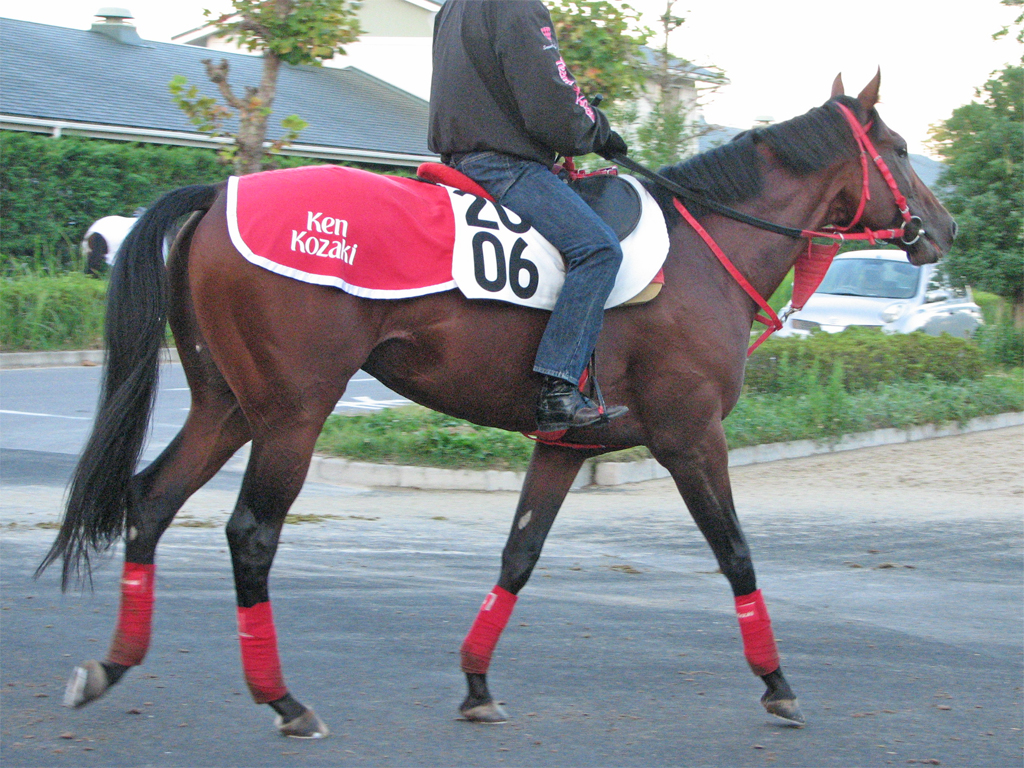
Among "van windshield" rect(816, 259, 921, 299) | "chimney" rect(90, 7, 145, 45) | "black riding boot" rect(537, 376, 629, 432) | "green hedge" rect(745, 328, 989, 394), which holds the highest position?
"chimney" rect(90, 7, 145, 45)

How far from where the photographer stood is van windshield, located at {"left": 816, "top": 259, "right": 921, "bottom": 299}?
1719 centimetres

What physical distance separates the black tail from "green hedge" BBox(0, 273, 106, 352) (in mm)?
12855

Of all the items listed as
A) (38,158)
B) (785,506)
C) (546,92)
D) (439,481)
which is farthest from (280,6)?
(38,158)

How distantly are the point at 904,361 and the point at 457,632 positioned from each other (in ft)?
33.1

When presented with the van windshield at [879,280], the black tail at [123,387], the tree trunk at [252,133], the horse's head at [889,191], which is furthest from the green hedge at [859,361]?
the black tail at [123,387]

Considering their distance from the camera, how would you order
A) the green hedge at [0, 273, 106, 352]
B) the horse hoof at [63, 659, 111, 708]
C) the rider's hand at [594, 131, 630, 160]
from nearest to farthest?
the horse hoof at [63, 659, 111, 708], the rider's hand at [594, 131, 630, 160], the green hedge at [0, 273, 106, 352]

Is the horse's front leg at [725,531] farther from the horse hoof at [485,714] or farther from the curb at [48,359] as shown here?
the curb at [48,359]

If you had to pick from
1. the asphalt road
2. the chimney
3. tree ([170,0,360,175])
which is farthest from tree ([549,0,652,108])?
the chimney

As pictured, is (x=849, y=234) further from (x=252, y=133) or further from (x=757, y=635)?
(x=252, y=133)

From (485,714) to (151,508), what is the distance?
1461 mm

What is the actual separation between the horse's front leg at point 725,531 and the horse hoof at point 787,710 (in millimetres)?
22

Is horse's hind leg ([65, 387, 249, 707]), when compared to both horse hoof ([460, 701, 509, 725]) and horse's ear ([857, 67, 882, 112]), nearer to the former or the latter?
horse hoof ([460, 701, 509, 725])

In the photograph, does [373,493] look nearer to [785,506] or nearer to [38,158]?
[785,506]

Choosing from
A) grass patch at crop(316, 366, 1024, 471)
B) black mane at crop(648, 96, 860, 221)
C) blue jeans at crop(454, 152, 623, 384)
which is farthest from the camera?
grass patch at crop(316, 366, 1024, 471)
